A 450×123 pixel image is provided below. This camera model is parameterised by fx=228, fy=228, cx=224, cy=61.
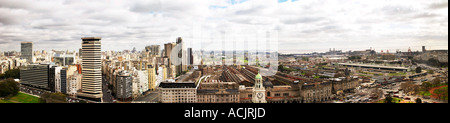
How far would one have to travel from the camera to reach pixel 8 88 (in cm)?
520

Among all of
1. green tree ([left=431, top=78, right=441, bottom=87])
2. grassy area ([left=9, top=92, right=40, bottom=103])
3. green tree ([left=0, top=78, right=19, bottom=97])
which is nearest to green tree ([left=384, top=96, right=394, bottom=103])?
green tree ([left=431, top=78, right=441, bottom=87])

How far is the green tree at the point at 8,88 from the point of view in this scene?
5.14 m

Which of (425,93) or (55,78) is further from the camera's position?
(55,78)

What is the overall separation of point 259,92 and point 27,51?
5.49 metres

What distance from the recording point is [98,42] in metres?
4.90

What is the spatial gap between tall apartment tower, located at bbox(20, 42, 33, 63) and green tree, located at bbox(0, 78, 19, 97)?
63 cm

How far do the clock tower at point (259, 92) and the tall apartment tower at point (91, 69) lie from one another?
10.8ft

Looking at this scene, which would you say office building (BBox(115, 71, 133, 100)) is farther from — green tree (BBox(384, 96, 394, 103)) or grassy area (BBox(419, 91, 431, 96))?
grassy area (BBox(419, 91, 431, 96))

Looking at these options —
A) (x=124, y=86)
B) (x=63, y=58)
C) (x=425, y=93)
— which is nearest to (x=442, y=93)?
(x=425, y=93)

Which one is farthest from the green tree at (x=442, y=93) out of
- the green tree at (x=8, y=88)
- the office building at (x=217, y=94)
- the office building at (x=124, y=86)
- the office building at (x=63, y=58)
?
the green tree at (x=8, y=88)

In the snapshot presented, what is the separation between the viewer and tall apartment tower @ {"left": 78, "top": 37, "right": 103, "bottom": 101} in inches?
193

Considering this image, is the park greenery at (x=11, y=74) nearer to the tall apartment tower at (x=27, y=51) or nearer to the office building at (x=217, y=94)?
the tall apartment tower at (x=27, y=51)

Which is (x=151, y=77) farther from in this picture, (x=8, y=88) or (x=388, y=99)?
(x=388, y=99)
